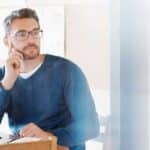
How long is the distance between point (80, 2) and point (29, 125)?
490 millimetres

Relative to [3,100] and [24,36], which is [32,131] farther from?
[24,36]

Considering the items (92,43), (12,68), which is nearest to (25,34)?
(12,68)

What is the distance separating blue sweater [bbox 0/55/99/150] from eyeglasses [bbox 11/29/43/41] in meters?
0.09

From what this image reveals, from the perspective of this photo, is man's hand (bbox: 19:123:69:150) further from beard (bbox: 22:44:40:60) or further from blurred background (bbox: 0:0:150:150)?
beard (bbox: 22:44:40:60)

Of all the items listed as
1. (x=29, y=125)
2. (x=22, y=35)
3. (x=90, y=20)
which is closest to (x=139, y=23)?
(x=90, y=20)

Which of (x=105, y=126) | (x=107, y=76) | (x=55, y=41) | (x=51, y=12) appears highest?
(x=51, y=12)

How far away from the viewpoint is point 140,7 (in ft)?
3.42

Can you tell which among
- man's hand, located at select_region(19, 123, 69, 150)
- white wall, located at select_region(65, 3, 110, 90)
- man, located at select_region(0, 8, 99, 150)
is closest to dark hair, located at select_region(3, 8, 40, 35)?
man, located at select_region(0, 8, 99, 150)

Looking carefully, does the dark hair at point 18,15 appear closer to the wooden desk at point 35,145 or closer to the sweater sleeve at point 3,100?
the sweater sleeve at point 3,100

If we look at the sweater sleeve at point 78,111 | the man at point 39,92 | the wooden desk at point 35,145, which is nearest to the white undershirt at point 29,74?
the man at point 39,92

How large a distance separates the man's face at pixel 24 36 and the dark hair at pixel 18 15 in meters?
0.01

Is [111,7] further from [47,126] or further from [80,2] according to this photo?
[47,126]

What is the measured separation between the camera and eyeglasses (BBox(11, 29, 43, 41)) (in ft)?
3.31

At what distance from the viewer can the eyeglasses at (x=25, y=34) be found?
1.01 meters
